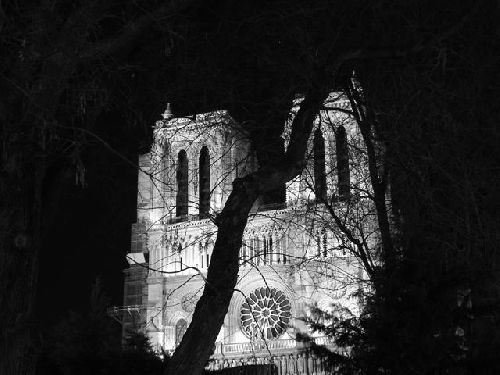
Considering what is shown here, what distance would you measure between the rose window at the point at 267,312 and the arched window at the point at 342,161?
74.5ft

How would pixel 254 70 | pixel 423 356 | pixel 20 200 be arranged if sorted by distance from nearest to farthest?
pixel 20 200, pixel 423 356, pixel 254 70

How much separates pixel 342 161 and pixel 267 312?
24879 millimetres

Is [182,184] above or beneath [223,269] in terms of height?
above

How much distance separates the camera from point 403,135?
9016mm

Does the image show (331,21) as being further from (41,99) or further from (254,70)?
(41,99)

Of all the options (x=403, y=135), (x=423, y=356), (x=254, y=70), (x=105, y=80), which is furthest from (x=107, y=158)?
(x=423, y=356)

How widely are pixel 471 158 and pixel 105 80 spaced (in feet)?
18.5

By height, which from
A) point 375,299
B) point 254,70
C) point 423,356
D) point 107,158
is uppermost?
point 254,70

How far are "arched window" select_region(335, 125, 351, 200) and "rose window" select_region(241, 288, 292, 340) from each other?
2271 cm

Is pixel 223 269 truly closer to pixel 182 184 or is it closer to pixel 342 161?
pixel 342 161

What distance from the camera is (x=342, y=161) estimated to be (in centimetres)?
1395

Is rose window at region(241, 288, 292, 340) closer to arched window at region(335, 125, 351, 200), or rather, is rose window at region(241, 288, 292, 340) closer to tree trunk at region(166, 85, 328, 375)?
arched window at region(335, 125, 351, 200)

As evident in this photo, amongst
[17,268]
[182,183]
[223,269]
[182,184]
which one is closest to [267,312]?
[182,184]

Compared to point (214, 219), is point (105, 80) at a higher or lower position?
higher
